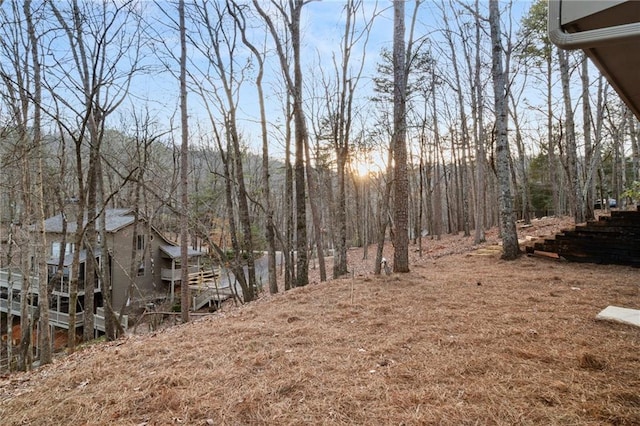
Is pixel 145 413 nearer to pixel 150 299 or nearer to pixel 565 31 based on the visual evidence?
pixel 565 31

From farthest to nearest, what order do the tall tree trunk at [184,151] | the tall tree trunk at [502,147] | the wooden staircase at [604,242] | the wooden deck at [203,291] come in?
the wooden deck at [203,291], the tall tree trunk at [502,147], the tall tree trunk at [184,151], the wooden staircase at [604,242]

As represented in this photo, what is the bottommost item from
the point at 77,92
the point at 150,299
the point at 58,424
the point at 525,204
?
the point at 150,299

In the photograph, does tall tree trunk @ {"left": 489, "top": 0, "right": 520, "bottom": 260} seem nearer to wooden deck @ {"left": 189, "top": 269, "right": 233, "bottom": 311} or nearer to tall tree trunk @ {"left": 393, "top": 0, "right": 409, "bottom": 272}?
tall tree trunk @ {"left": 393, "top": 0, "right": 409, "bottom": 272}

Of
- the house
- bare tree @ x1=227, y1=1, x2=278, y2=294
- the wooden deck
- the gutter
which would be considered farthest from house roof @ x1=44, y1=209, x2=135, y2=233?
the gutter

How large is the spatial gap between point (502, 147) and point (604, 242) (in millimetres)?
2815

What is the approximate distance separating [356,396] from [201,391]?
1134mm

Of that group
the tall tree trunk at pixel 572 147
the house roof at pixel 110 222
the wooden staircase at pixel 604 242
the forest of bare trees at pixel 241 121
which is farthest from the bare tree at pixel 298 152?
the house roof at pixel 110 222

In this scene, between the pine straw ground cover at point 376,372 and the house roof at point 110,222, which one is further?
the house roof at point 110,222

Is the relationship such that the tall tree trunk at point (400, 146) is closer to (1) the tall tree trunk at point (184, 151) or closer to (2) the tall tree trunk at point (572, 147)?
(1) the tall tree trunk at point (184, 151)

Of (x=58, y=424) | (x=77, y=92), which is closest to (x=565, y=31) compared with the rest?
(x=58, y=424)

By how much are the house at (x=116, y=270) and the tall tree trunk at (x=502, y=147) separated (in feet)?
39.7

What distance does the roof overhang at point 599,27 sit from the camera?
1.15 meters

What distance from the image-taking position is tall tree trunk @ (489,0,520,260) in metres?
7.39

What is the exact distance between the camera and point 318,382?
2.40m
